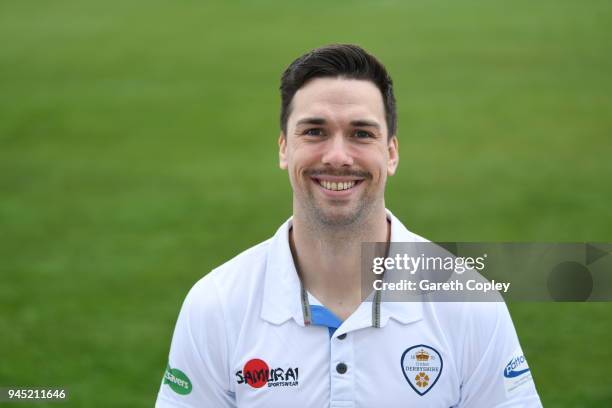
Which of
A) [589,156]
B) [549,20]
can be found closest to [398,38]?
[549,20]

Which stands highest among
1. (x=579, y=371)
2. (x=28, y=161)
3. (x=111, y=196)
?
(x=28, y=161)

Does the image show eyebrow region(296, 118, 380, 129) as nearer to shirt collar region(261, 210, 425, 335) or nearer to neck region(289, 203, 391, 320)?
neck region(289, 203, 391, 320)

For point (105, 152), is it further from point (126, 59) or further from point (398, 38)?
point (398, 38)

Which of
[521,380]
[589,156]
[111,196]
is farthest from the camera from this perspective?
[589,156]

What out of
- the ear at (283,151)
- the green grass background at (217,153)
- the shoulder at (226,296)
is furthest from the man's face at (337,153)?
the green grass background at (217,153)

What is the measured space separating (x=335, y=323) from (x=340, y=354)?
0.42 feet

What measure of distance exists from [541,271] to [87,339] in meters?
4.46

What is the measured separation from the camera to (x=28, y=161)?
14727mm

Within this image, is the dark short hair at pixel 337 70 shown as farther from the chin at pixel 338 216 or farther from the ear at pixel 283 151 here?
the chin at pixel 338 216

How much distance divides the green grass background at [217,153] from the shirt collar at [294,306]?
415cm

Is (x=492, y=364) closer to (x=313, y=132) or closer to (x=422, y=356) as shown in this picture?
(x=422, y=356)

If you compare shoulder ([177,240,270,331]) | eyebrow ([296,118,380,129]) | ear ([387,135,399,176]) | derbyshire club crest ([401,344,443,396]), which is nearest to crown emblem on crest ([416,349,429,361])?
derbyshire club crest ([401,344,443,396])

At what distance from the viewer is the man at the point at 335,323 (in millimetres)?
3420

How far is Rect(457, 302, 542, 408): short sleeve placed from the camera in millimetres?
3402
